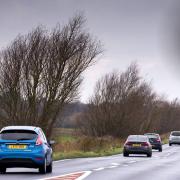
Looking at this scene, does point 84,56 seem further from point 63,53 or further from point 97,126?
point 97,126

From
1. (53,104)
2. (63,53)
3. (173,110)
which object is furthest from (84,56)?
(173,110)

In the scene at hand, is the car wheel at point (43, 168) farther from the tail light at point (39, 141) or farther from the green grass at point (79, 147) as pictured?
the green grass at point (79, 147)

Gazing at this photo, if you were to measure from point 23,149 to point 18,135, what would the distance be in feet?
1.68

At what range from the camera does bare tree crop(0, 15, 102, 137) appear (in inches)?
1501

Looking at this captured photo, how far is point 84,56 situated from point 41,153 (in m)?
20.1

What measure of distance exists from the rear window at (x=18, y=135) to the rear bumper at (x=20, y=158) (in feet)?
1.86

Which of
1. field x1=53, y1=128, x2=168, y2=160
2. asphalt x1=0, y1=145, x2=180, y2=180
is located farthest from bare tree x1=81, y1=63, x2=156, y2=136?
asphalt x1=0, y1=145, x2=180, y2=180

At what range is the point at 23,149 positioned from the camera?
2106 centimetres

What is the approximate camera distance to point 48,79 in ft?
127

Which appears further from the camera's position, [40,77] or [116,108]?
[116,108]

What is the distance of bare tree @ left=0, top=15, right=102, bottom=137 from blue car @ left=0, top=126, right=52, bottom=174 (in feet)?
54.4

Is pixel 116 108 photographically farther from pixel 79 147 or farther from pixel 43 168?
pixel 43 168

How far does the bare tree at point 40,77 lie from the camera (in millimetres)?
38125

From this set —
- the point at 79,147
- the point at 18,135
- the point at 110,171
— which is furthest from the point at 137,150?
the point at 18,135
